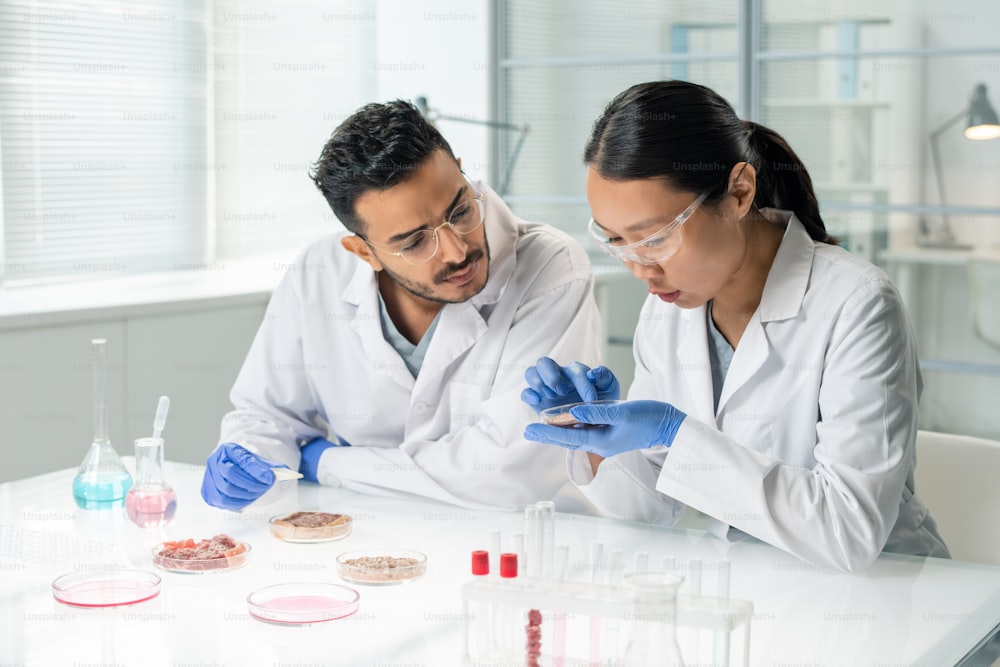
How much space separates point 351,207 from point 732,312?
29.6 inches

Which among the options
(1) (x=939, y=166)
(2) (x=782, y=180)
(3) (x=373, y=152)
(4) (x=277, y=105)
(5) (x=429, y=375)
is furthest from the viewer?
(4) (x=277, y=105)

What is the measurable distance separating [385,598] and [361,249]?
910mm

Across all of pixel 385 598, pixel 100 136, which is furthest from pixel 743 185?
pixel 100 136

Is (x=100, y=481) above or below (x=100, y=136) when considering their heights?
below

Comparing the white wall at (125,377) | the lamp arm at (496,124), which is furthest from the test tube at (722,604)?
the lamp arm at (496,124)

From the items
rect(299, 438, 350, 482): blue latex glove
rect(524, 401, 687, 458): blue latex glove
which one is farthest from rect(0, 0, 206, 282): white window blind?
rect(524, 401, 687, 458): blue latex glove

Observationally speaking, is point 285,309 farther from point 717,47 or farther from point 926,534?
point 717,47

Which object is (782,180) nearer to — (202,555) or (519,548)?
(519,548)

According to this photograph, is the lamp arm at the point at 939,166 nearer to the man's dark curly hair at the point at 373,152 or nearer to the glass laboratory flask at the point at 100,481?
the man's dark curly hair at the point at 373,152

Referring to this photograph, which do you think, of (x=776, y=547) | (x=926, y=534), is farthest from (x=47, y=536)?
(x=926, y=534)

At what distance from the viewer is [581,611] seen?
1.15 meters

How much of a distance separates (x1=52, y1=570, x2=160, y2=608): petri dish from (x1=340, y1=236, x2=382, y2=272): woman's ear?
857mm

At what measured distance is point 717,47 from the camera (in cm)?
402

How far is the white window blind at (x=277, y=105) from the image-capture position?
13.0 feet
